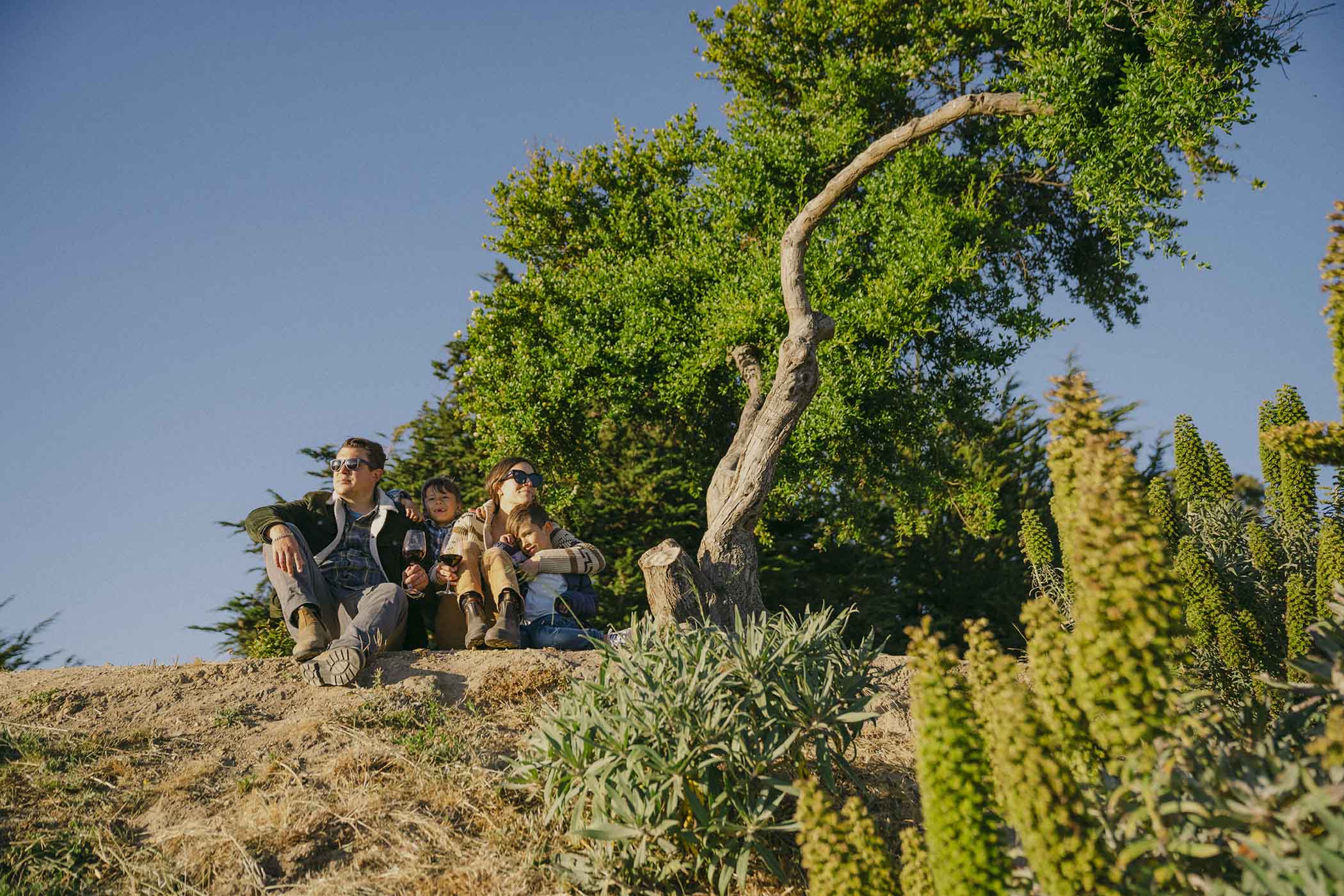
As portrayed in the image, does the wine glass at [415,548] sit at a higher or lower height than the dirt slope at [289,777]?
higher

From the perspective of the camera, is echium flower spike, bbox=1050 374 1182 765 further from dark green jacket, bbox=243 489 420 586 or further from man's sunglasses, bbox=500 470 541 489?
dark green jacket, bbox=243 489 420 586

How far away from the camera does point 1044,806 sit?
5.90ft

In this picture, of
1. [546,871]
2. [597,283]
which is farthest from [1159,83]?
[546,871]

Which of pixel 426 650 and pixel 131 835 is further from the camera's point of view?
pixel 426 650

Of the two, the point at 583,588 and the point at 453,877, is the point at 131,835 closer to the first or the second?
the point at 453,877

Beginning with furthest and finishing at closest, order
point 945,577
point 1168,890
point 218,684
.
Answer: point 945,577 < point 218,684 < point 1168,890

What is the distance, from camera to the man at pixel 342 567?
513cm

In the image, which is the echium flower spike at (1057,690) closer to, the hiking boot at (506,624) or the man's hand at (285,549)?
the hiking boot at (506,624)

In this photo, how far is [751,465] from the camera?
25.0 feet

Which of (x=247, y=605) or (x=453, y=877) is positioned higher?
(x=247, y=605)

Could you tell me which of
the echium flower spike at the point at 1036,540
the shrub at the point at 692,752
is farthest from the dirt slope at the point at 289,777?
the echium flower spike at the point at 1036,540

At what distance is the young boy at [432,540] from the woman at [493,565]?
0.27 feet

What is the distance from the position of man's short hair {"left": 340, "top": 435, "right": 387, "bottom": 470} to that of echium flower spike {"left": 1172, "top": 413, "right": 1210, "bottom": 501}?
5.43 metres

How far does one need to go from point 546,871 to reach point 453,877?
360mm
